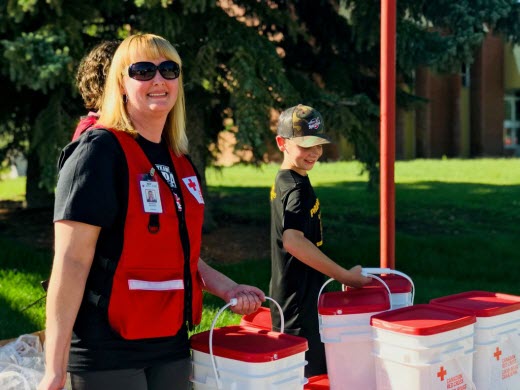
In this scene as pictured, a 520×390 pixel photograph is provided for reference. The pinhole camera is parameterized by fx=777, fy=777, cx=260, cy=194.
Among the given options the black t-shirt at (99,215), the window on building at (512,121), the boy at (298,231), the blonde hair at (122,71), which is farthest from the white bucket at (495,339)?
the window on building at (512,121)

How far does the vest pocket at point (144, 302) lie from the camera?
2266 millimetres

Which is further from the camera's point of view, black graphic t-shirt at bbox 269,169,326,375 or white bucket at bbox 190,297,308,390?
black graphic t-shirt at bbox 269,169,326,375

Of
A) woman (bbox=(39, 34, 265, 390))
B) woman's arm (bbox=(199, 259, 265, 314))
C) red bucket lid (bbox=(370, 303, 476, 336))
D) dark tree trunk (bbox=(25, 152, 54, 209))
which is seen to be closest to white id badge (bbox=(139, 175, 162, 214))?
woman (bbox=(39, 34, 265, 390))

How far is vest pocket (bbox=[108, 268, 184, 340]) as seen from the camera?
7.43 ft

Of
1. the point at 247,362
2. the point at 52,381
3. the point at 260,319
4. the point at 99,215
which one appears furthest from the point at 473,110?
the point at 52,381

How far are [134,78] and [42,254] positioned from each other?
21.5 feet

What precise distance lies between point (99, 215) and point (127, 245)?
126 millimetres

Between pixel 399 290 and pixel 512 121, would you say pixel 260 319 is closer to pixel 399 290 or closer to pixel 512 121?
pixel 399 290

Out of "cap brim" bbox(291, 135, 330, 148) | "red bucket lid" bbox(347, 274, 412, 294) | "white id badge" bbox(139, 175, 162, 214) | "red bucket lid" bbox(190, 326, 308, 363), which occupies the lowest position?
"red bucket lid" bbox(190, 326, 308, 363)

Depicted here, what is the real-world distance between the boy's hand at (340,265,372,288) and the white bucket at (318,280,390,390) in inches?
3.6

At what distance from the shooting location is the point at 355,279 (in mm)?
3510

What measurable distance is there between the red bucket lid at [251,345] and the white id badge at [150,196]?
61 cm

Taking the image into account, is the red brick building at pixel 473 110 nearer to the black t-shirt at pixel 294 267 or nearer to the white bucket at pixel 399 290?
the white bucket at pixel 399 290

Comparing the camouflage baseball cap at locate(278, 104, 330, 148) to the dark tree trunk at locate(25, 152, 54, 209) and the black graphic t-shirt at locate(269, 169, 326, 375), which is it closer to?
the black graphic t-shirt at locate(269, 169, 326, 375)
